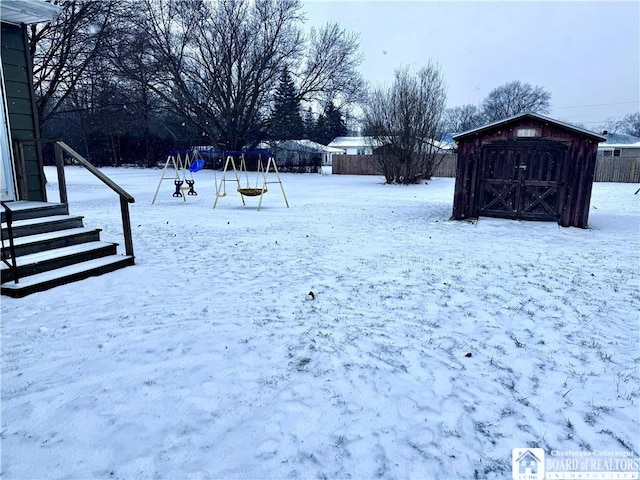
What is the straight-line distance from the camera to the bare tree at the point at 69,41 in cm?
1334

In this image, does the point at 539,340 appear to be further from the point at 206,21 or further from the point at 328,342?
the point at 206,21

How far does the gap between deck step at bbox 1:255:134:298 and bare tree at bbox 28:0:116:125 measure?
40.1ft

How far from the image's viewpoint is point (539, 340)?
10.7 feet

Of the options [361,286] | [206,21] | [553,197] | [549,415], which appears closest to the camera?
[549,415]

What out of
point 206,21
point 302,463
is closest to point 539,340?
point 302,463

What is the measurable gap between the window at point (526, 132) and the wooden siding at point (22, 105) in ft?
30.4

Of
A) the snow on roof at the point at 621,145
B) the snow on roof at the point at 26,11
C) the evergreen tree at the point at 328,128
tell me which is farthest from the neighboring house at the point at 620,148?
the snow on roof at the point at 26,11

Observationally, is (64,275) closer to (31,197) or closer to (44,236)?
(44,236)

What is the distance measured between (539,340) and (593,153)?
7.06 metres

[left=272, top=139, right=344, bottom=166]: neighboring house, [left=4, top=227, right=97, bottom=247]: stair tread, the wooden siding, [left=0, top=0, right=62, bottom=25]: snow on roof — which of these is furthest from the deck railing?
[left=272, top=139, right=344, bottom=166]: neighboring house

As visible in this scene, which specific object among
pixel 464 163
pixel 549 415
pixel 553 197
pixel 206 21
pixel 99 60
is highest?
pixel 206 21

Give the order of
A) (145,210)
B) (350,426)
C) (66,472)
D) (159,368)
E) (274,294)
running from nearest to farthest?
(66,472) → (350,426) → (159,368) → (274,294) → (145,210)

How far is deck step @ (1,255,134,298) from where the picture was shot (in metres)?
3.84

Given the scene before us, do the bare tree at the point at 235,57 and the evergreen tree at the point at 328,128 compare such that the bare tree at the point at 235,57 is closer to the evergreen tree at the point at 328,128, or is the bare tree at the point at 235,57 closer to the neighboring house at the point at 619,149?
the evergreen tree at the point at 328,128
